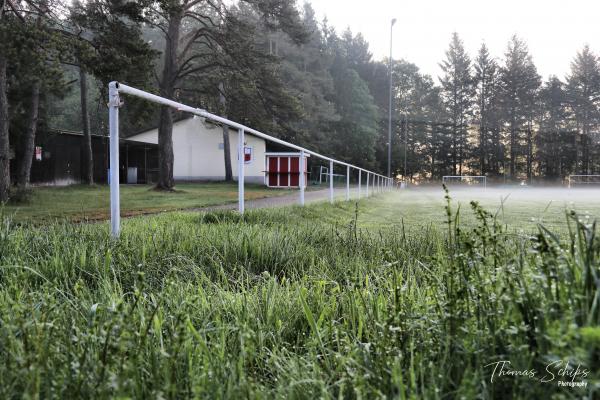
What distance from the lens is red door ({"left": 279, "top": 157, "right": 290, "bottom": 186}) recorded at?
991 cm

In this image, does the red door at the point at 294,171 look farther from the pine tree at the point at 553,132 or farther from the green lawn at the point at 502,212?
the pine tree at the point at 553,132

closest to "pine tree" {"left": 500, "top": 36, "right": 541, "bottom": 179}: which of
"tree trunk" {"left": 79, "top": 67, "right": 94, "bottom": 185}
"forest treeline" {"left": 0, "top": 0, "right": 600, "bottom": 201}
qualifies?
"forest treeline" {"left": 0, "top": 0, "right": 600, "bottom": 201}

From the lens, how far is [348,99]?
46875 mm

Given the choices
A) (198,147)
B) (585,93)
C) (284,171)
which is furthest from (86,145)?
(585,93)

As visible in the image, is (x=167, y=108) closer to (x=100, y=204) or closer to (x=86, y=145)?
(x=86, y=145)

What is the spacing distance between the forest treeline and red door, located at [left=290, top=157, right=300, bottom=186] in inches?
303

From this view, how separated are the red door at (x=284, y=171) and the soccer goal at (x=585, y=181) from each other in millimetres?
38761

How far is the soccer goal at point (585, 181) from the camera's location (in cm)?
4213

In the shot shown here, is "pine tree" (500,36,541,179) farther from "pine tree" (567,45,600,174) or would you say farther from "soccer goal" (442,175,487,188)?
"soccer goal" (442,175,487,188)

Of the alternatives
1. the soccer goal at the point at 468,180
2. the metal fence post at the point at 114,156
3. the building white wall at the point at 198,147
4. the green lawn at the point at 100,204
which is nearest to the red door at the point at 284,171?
the green lawn at the point at 100,204

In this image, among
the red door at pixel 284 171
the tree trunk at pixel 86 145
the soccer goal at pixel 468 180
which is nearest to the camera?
the red door at pixel 284 171

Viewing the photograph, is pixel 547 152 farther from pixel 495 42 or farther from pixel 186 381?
pixel 186 381

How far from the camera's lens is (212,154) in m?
32.9

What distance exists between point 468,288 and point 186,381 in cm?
86
